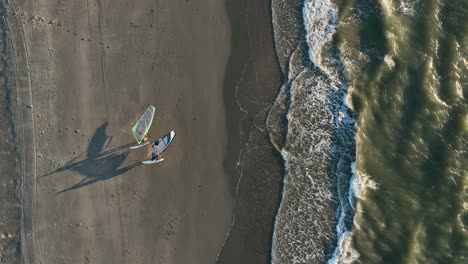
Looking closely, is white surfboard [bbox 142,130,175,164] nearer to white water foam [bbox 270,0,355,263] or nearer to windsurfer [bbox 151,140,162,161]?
windsurfer [bbox 151,140,162,161]

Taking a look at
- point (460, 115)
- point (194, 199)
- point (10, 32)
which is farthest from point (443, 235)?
point (10, 32)

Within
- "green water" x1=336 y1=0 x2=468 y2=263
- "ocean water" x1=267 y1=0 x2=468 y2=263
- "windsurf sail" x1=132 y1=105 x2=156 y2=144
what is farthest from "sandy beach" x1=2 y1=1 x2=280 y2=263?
"green water" x1=336 y1=0 x2=468 y2=263

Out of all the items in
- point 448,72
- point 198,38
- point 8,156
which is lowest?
point 8,156

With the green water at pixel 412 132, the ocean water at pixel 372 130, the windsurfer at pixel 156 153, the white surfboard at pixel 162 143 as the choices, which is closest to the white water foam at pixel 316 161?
the ocean water at pixel 372 130

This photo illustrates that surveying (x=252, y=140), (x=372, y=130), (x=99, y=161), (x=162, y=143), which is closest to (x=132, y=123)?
(x=162, y=143)

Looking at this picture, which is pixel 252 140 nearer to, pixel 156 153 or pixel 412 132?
pixel 156 153

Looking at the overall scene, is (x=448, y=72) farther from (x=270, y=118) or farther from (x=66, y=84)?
(x=66, y=84)

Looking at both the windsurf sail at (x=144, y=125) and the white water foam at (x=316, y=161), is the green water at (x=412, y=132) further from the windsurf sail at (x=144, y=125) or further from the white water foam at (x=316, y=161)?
the windsurf sail at (x=144, y=125)
